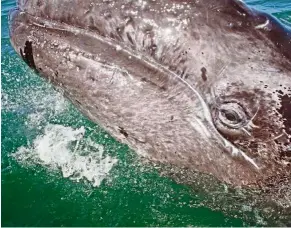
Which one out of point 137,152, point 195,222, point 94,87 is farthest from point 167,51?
point 195,222

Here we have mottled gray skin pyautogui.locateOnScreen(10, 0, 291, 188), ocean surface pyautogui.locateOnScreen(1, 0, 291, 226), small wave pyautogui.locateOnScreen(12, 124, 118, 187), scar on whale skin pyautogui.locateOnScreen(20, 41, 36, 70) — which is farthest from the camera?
small wave pyautogui.locateOnScreen(12, 124, 118, 187)

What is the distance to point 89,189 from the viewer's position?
7.00 meters

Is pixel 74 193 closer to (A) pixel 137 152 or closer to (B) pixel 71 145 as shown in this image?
(B) pixel 71 145

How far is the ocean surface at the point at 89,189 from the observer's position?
21.4 feet

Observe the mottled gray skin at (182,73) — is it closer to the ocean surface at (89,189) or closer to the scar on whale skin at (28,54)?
the scar on whale skin at (28,54)

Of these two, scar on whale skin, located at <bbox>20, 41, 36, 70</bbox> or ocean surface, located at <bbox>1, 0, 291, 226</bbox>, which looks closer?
scar on whale skin, located at <bbox>20, 41, 36, 70</bbox>

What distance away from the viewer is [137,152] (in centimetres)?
612

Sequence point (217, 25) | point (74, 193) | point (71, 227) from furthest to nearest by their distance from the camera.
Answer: point (74, 193) < point (71, 227) < point (217, 25)

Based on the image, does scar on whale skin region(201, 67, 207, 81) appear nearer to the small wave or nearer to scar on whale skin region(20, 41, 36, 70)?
scar on whale skin region(20, 41, 36, 70)

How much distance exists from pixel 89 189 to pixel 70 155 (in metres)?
0.76

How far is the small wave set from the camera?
283 inches

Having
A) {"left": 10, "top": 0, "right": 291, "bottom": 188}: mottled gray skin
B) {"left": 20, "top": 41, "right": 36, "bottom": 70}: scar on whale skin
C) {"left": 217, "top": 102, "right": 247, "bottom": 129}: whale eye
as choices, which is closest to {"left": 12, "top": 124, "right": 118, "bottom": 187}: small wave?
{"left": 10, "top": 0, "right": 291, "bottom": 188}: mottled gray skin

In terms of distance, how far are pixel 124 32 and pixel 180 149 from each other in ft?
5.24

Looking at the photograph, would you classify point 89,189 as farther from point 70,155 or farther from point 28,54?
point 28,54
